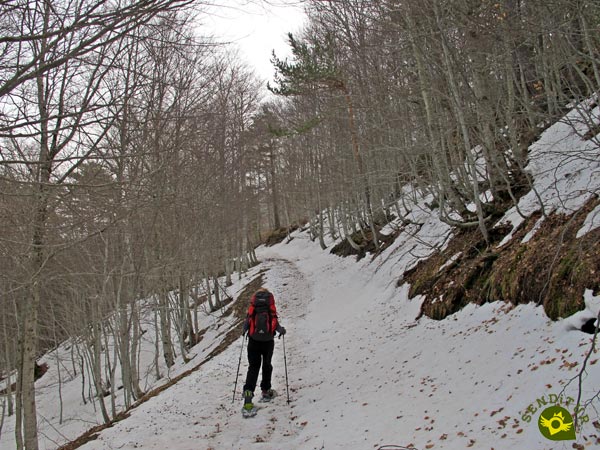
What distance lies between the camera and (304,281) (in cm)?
1870

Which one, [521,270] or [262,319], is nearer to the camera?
[521,270]

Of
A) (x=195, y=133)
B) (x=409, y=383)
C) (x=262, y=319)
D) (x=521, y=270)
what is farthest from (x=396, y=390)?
(x=195, y=133)

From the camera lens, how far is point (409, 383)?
5.43 m

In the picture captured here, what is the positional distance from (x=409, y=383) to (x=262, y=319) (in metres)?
2.36

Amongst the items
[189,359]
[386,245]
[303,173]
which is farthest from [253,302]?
[303,173]

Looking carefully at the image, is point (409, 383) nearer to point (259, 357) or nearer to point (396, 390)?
point (396, 390)

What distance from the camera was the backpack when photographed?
6.35 metres

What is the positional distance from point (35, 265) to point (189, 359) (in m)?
8.46

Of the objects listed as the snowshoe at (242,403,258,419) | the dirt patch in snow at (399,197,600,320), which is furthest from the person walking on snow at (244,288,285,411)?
the dirt patch in snow at (399,197,600,320)

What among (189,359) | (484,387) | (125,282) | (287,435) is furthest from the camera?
(189,359)

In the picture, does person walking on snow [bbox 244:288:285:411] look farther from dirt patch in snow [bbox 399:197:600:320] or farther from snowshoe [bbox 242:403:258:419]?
dirt patch in snow [bbox 399:197:600:320]

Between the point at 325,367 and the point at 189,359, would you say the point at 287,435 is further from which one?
the point at 189,359

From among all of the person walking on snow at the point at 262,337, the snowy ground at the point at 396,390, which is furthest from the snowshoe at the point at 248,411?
the person walking on snow at the point at 262,337

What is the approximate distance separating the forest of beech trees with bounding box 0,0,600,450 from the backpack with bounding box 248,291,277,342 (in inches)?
61.4
